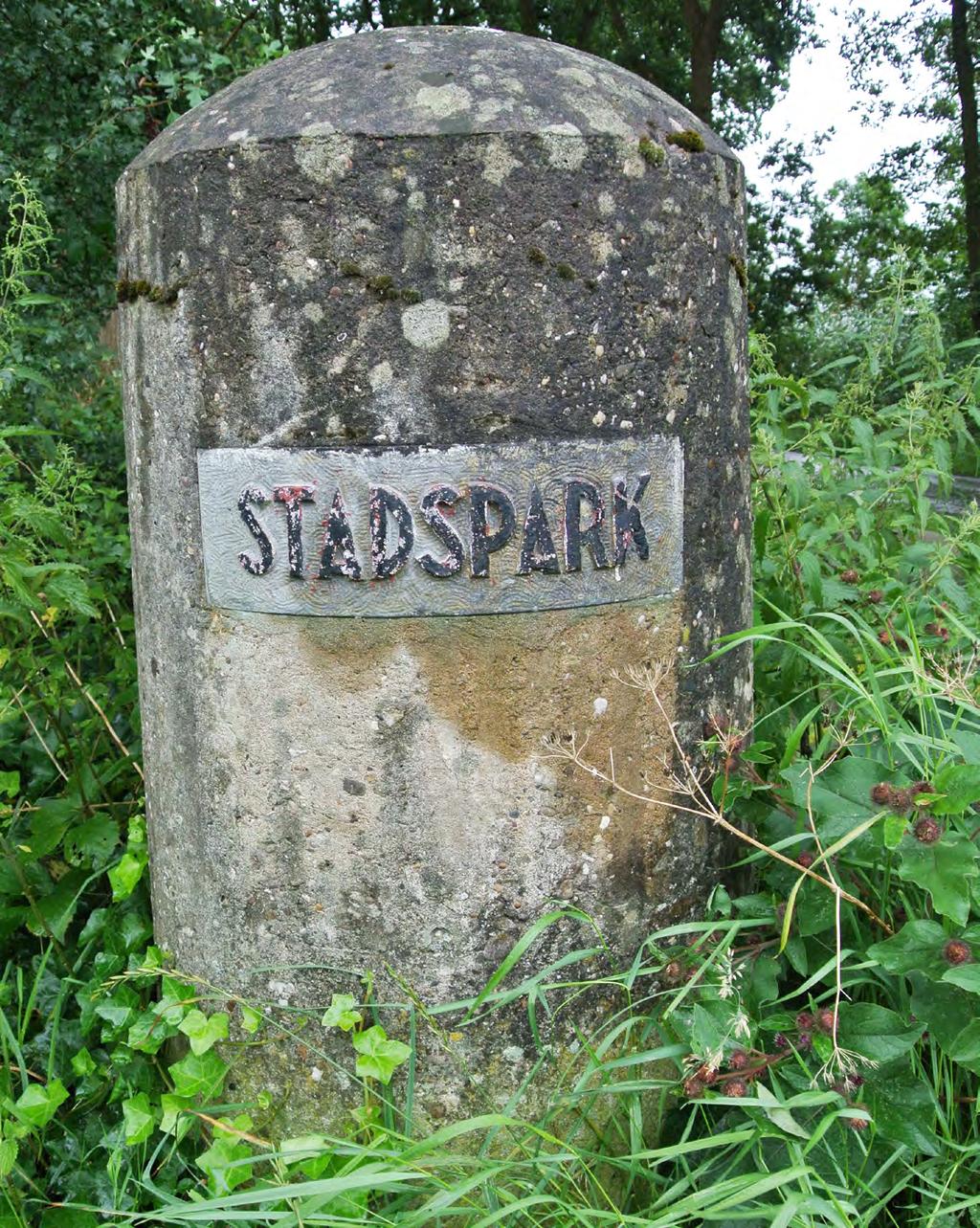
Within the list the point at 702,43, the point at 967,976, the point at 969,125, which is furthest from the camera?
the point at 969,125

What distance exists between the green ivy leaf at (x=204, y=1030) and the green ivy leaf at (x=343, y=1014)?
18 centimetres

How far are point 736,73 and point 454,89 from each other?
51.8 ft

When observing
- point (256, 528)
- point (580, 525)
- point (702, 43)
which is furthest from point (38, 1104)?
point (702, 43)

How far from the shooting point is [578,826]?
1.72 m

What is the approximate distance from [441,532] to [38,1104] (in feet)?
3.80

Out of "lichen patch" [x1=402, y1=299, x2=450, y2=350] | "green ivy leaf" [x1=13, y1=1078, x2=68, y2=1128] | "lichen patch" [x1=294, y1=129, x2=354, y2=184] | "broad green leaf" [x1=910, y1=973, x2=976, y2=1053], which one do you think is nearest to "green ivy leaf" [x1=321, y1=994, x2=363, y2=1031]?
"green ivy leaf" [x1=13, y1=1078, x2=68, y2=1128]

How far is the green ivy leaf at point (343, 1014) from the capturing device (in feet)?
5.37

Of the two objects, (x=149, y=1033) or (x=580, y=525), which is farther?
(x=149, y=1033)

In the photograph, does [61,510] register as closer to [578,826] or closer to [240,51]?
[578,826]

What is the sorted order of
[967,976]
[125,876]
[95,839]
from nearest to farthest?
[967,976] < [125,876] < [95,839]

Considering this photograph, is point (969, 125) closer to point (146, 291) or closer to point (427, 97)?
point (427, 97)

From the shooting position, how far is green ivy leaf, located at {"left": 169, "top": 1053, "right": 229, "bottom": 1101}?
68.9 inches

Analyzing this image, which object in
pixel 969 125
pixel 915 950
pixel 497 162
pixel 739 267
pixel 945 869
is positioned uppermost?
pixel 969 125

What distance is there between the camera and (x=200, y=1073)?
176 centimetres
